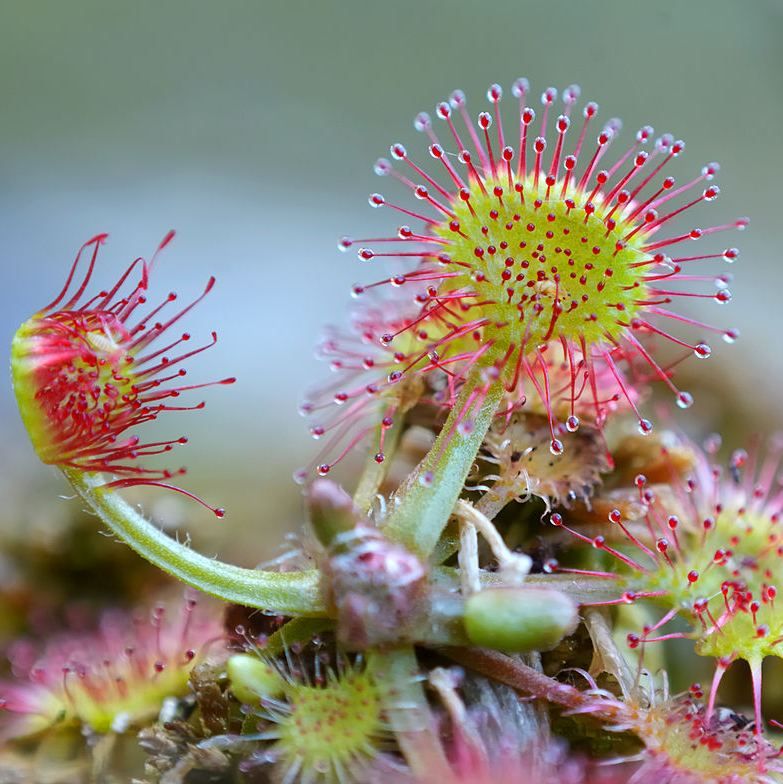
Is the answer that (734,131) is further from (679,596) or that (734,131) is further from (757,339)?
(679,596)

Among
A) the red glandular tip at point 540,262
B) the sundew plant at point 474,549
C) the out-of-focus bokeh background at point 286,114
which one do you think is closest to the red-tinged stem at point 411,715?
the sundew plant at point 474,549

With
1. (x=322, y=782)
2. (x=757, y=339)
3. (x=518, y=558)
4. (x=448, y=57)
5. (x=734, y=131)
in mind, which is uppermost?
(x=448, y=57)

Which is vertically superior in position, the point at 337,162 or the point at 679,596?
the point at 337,162

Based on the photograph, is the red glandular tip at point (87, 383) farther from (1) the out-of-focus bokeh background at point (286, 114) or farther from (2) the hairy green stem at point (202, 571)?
(1) the out-of-focus bokeh background at point (286, 114)

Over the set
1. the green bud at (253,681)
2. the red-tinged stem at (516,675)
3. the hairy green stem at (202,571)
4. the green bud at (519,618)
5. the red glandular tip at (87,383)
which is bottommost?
the red-tinged stem at (516,675)

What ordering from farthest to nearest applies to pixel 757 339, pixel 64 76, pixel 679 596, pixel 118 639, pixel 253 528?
pixel 64 76 → pixel 757 339 → pixel 253 528 → pixel 118 639 → pixel 679 596

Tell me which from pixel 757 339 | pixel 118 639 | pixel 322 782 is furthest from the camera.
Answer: pixel 757 339

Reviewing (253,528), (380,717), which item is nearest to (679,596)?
(380,717)
